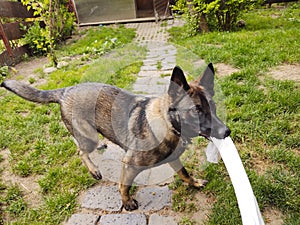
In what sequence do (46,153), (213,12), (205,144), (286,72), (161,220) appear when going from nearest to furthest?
1. (161,220)
2. (205,144)
3. (46,153)
4. (286,72)
5. (213,12)

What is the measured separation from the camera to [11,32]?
7.46 m

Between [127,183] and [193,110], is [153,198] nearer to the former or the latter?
[127,183]

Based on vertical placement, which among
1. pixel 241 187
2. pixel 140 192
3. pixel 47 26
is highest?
pixel 47 26

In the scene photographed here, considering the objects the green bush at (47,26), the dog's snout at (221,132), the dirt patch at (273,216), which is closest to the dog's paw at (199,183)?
the dirt patch at (273,216)

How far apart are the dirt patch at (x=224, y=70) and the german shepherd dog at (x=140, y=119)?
2.66 m

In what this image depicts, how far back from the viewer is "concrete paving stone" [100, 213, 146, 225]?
2266 mm

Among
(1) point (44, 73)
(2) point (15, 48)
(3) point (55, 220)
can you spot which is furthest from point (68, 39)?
(3) point (55, 220)

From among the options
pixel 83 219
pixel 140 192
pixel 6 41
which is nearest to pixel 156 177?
pixel 140 192

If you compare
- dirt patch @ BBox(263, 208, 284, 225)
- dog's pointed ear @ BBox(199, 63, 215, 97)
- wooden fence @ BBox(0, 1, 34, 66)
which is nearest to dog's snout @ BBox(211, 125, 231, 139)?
dog's pointed ear @ BBox(199, 63, 215, 97)

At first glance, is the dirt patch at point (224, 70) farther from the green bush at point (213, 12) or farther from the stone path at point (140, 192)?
the green bush at point (213, 12)

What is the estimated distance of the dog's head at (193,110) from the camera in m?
1.63

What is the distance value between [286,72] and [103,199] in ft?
12.2

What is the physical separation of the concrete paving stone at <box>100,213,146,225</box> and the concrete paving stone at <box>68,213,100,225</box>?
0.23 feet

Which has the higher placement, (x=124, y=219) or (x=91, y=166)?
(x=91, y=166)
